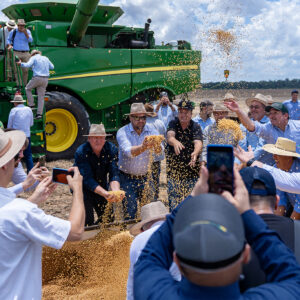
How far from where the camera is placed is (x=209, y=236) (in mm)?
1101

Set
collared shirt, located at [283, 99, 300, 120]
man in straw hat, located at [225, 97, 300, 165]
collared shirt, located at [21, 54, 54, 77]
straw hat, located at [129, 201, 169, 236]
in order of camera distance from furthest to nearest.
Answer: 1. collared shirt, located at [283, 99, 300, 120]
2. collared shirt, located at [21, 54, 54, 77]
3. man in straw hat, located at [225, 97, 300, 165]
4. straw hat, located at [129, 201, 169, 236]

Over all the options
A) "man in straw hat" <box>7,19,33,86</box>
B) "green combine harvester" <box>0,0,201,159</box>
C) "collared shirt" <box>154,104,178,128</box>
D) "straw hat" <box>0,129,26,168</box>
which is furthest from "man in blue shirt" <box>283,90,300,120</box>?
"straw hat" <box>0,129,26,168</box>

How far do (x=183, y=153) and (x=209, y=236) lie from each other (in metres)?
3.82

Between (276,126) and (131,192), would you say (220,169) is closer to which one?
(131,192)

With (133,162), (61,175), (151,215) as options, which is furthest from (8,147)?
(133,162)

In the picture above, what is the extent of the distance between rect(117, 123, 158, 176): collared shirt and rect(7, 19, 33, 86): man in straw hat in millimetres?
4202

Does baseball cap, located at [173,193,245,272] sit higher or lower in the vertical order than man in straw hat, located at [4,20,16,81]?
lower

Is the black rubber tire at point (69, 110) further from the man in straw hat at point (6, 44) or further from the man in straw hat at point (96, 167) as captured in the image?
the man in straw hat at point (96, 167)

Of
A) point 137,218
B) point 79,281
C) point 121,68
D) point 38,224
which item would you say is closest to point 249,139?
point 137,218

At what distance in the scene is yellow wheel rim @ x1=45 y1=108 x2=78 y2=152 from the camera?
8.84 m

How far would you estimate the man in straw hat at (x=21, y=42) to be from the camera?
8000mm

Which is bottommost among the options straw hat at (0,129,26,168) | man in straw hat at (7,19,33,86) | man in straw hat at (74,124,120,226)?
man in straw hat at (74,124,120,226)

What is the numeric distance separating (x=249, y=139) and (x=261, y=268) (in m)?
4.16

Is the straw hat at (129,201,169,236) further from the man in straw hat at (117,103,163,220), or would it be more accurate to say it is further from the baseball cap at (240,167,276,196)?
the man in straw hat at (117,103,163,220)
